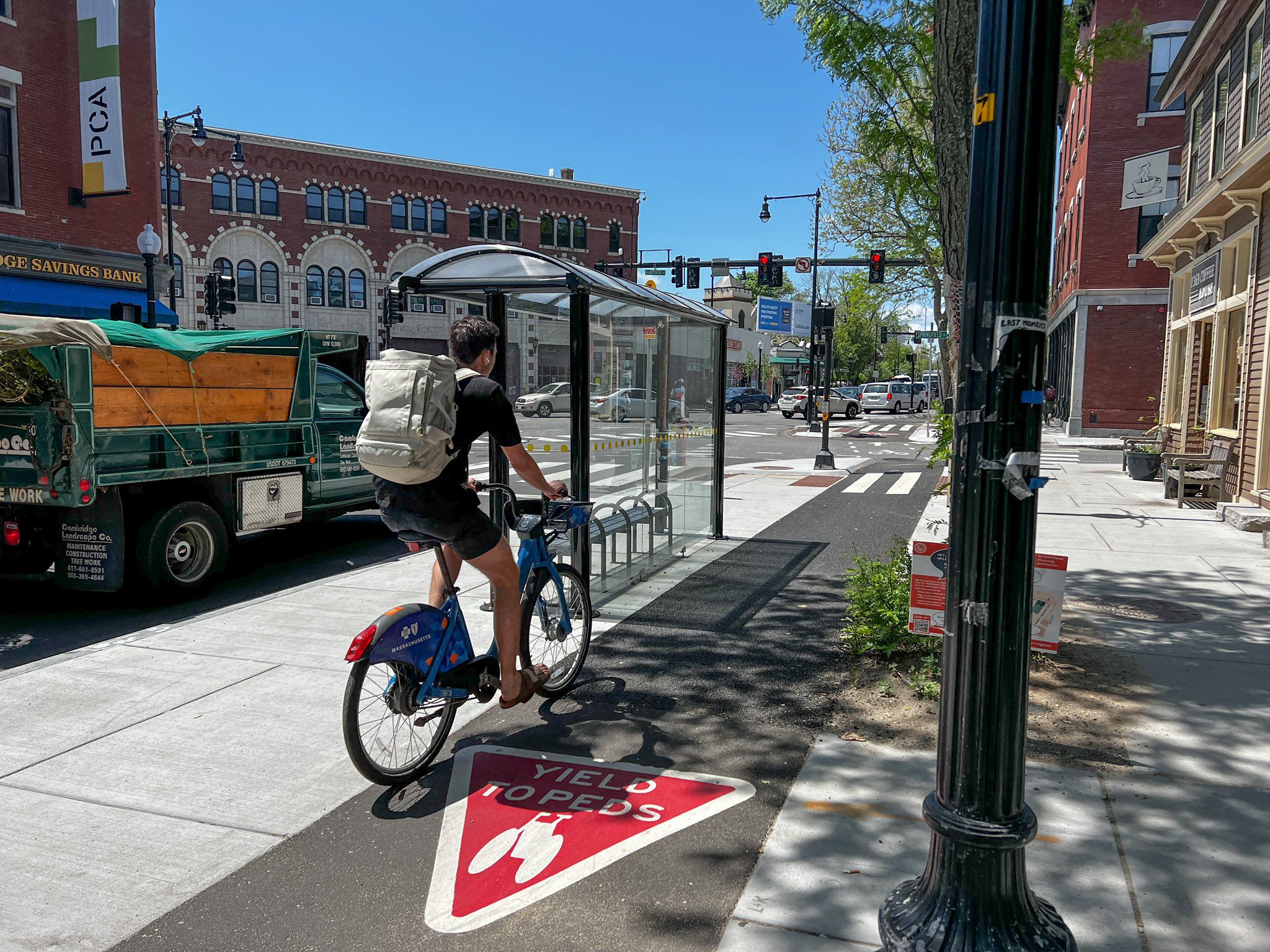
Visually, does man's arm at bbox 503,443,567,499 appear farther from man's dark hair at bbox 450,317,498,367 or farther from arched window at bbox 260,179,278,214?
arched window at bbox 260,179,278,214

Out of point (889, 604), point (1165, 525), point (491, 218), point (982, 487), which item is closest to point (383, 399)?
point (982, 487)

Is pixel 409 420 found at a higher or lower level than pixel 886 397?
higher

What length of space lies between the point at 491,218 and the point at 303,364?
44.9 m

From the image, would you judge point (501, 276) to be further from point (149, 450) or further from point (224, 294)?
point (224, 294)

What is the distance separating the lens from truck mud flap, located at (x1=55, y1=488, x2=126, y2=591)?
22.5 feet

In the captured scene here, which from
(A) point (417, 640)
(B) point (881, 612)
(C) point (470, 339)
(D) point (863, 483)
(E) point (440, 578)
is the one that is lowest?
(D) point (863, 483)

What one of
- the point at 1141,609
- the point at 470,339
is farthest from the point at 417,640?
the point at 1141,609

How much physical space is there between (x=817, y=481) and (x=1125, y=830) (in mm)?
13445

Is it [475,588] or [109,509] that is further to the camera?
[475,588]

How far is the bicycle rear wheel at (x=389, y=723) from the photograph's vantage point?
12.4 feet

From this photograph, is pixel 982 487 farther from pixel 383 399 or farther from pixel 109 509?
pixel 109 509

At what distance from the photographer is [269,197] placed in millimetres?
45531

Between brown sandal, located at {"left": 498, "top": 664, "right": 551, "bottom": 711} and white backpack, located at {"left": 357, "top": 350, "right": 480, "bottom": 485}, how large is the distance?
1207 mm

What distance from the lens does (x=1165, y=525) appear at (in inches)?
445
